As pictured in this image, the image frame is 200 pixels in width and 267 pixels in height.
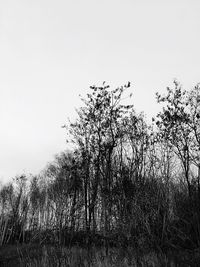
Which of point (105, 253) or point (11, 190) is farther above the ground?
point (11, 190)

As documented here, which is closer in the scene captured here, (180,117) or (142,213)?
(142,213)

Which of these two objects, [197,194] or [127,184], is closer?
[197,194]

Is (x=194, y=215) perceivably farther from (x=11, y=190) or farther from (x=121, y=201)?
(x=11, y=190)

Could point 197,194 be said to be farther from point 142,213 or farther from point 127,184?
point 127,184

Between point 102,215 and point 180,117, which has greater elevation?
point 180,117

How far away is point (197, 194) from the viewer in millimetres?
3320

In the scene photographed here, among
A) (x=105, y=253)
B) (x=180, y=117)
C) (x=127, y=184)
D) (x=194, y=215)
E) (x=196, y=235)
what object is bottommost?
(x=105, y=253)

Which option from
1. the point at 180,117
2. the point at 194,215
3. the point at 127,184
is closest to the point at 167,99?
the point at 180,117

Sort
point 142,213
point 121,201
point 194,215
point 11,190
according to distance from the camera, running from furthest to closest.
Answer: point 11,190, point 121,201, point 142,213, point 194,215

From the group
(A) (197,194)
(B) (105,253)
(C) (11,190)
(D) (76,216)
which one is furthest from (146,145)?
(C) (11,190)

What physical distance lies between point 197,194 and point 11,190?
38831 mm

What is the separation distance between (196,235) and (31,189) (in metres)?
34.9

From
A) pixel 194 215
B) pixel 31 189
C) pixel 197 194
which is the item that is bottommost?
pixel 194 215

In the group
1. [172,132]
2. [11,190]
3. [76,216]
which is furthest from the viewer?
[11,190]
